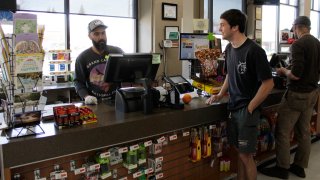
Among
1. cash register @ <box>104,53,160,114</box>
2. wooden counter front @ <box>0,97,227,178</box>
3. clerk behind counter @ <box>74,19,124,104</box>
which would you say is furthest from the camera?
clerk behind counter @ <box>74,19,124,104</box>

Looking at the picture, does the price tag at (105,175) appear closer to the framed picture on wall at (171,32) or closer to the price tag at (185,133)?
the price tag at (185,133)

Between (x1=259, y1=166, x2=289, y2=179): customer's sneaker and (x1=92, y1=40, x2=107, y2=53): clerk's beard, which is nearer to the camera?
(x1=92, y1=40, x2=107, y2=53): clerk's beard

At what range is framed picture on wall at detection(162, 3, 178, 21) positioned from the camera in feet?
18.6

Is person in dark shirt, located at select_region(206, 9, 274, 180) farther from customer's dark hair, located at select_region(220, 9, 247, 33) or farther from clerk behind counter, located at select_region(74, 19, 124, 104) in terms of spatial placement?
clerk behind counter, located at select_region(74, 19, 124, 104)

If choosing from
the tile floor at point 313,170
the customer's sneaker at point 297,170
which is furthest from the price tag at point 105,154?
the customer's sneaker at point 297,170

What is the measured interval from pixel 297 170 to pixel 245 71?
→ 1772 mm

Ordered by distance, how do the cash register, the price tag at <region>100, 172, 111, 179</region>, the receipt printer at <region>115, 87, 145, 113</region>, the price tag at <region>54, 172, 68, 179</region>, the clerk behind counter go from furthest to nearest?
1. the clerk behind counter
2. the receipt printer at <region>115, 87, 145, 113</region>
3. the cash register
4. the price tag at <region>100, 172, 111, 179</region>
5. the price tag at <region>54, 172, 68, 179</region>

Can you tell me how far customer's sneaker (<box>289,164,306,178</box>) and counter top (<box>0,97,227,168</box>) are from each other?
140cm

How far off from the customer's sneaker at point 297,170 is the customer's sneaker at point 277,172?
17 centimetres

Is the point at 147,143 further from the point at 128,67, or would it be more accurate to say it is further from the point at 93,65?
the point at 93,65

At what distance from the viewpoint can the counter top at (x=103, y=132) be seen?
1.67 m

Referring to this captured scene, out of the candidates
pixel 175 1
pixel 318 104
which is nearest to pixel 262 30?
pixel 175 1

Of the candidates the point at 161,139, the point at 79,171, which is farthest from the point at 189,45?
the point at 79,171

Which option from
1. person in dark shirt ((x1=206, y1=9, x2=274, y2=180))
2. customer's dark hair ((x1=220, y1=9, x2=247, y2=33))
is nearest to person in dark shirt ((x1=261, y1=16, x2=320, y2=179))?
person in dark shirt ((x1=206, y1=9, x2=274, y2=180))
